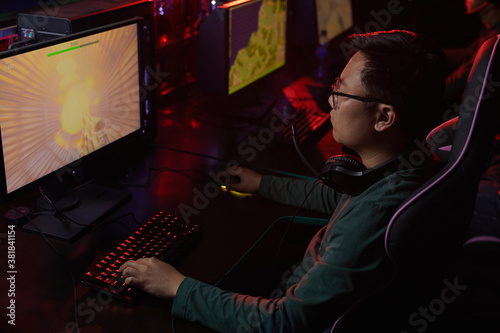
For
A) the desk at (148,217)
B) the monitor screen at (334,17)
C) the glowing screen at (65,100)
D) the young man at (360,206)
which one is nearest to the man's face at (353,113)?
the young man at (360,206)

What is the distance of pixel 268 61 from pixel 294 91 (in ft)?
0.83

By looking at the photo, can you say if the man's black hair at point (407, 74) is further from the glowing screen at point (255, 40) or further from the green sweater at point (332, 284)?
the glowing screen at point (255, 40)

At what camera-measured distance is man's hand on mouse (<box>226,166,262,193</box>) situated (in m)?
1.52

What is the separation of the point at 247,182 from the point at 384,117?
602 mm

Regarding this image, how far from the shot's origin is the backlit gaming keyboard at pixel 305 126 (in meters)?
1.86

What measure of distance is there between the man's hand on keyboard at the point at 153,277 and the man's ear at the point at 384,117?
54 centimetres

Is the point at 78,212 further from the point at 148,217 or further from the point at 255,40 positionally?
the point at 255,40

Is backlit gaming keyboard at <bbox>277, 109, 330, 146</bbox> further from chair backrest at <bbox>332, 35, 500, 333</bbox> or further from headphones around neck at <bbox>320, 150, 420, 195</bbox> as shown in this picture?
chair backrest at <bbox>332, 35, 500, 333</bbox>

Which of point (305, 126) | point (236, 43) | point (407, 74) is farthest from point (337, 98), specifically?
point (236, 43)

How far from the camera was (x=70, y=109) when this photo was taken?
4.23ft

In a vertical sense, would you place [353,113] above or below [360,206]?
above

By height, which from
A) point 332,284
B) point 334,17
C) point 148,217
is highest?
point 334,17

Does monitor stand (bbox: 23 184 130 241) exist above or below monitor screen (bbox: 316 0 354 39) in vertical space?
below

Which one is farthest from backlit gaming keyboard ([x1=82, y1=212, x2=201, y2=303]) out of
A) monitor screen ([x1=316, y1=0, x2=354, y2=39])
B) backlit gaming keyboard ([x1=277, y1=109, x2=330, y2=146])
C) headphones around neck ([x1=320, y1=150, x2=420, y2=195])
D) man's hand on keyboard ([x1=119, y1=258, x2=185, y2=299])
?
monitor screen ([x1=316, y1=0, x2=354, y2=39])
